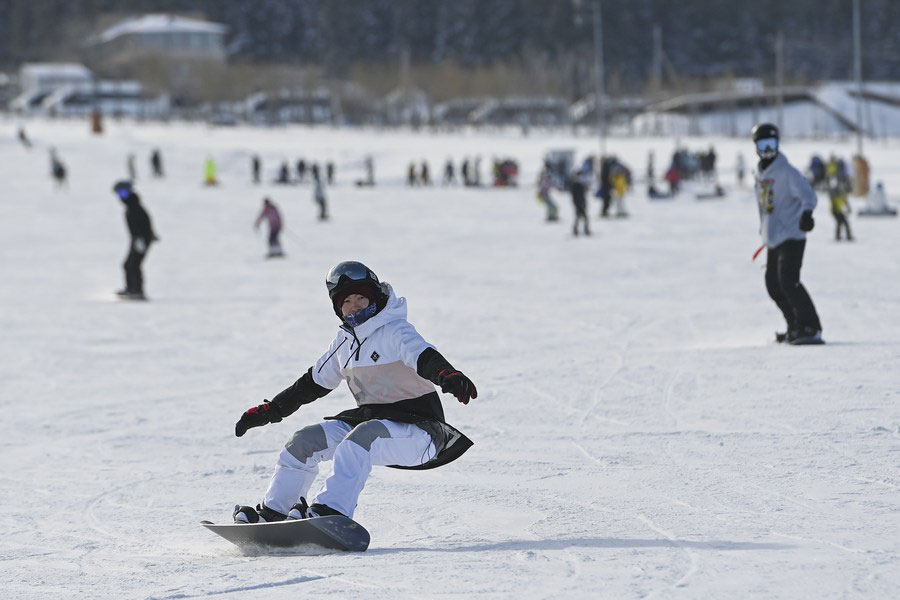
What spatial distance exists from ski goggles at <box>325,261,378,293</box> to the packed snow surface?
2.80 ft

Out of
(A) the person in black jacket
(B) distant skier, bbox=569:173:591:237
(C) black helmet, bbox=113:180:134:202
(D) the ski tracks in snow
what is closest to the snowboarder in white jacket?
(D) the ski tracks in snow

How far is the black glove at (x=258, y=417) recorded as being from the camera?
4.54 meters

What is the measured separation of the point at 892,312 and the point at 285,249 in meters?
12.3

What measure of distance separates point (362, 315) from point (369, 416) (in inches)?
13.0

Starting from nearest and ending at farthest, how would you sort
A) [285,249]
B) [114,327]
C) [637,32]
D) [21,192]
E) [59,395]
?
1. [59,395]
2. [114,327]
3. [285,249]
4. [21,192]
5. [637,32]

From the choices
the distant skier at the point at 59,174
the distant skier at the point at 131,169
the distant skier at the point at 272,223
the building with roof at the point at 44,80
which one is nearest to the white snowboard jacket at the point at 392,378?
the distant skier at the point at 272,223

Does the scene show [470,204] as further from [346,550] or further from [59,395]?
[346,550]

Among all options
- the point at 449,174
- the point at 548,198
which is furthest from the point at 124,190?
the point at 449,174

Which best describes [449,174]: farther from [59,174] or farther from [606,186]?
[606,186]

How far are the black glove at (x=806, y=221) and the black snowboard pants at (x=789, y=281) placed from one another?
0.41 ft

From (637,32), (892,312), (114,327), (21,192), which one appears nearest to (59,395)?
(114,327)

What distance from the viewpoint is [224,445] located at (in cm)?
666

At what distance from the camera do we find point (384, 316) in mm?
4359

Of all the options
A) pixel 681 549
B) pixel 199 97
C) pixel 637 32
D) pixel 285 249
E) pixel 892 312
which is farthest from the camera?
pixel 637 32
